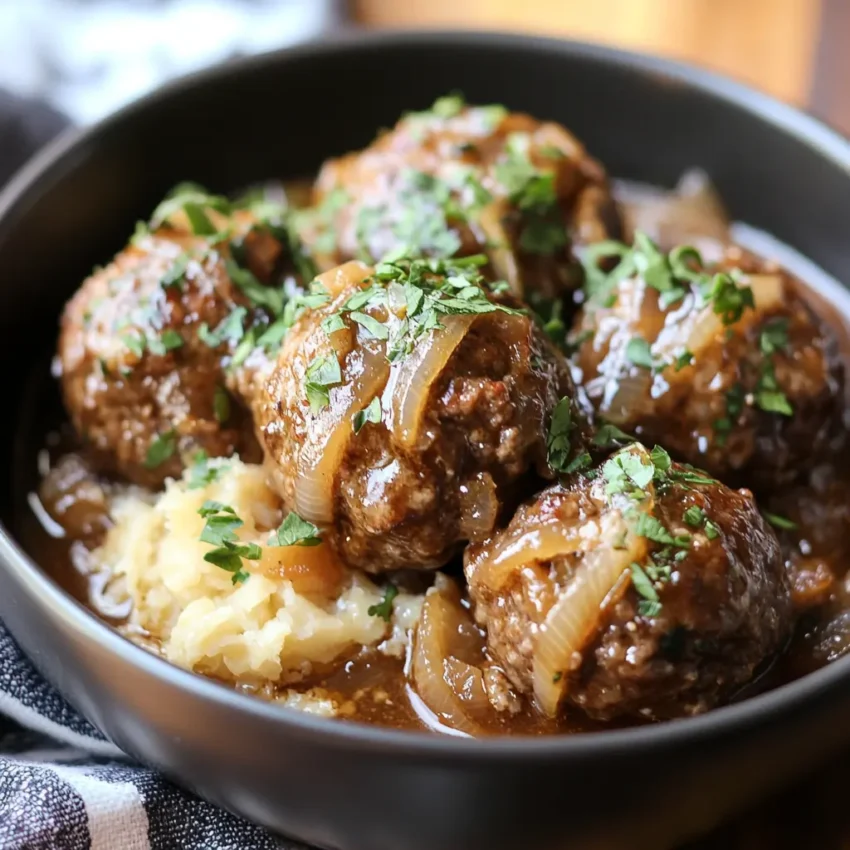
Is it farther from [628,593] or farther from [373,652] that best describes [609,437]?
[373,652]

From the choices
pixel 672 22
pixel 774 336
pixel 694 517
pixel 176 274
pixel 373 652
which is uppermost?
pixel 672 22

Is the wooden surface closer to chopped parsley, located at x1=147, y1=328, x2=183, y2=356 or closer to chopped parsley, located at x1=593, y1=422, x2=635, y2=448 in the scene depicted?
chopped parsley, located at x1=147, y1=328, x2=183, y2=356

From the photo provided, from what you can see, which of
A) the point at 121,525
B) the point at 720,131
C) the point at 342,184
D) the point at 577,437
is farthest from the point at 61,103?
the point at 577,437

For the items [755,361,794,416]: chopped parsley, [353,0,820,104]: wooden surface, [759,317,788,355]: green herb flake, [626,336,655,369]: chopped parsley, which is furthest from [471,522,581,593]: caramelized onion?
[353,0,820,104]: wooden surface

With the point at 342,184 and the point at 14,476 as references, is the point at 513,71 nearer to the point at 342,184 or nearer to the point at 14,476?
the point at 342,184

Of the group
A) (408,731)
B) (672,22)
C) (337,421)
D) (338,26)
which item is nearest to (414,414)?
(337,421)

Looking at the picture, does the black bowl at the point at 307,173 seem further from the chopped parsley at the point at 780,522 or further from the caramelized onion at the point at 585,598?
the chopped parsley at the point at 780,522
